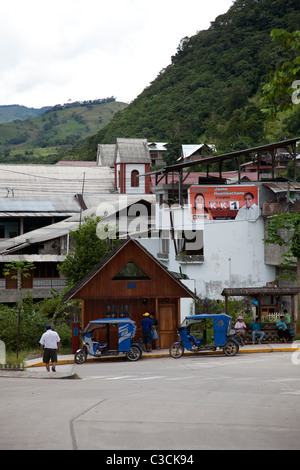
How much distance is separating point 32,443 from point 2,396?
531 cm

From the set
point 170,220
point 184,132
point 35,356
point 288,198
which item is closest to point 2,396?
point 35,356

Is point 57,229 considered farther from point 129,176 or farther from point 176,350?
point 176,350

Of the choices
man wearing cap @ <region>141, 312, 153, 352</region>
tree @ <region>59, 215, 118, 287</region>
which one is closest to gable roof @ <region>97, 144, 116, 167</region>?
tree @ <region>59, 215, 118, 287</region>

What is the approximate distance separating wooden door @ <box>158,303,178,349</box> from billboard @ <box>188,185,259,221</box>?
18.3 metres

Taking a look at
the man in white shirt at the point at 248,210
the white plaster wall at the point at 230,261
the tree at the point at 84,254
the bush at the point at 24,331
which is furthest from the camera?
the man in white shirt at the point at 248,210

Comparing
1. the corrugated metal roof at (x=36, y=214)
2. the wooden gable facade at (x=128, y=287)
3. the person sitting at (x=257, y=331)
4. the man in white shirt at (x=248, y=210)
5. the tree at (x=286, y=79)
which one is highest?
the corrugated metal roof at (x=36, y=214)

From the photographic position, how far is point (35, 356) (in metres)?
23.8

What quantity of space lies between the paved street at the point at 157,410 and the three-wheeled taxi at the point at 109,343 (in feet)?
10.3

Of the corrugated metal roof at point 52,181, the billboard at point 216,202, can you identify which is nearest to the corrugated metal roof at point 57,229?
the billboard at point 216,202

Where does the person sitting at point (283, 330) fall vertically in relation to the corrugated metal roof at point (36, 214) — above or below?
below

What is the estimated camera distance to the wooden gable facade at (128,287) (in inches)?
Result: 959

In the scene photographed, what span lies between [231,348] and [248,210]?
20205mm

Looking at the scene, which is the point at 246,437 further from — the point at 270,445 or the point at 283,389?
the point at 283,389

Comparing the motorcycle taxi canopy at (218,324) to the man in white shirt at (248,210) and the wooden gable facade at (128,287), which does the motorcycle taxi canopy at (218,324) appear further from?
the man in white shirt at (248,210)
